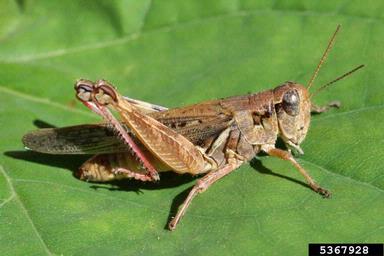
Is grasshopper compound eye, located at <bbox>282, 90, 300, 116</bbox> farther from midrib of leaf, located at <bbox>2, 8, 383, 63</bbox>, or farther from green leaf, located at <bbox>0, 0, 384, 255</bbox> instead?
midrib of leaf, located at <bbox>2, 8, 383, 63</bbox>

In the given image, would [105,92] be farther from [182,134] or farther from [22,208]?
[22,208]

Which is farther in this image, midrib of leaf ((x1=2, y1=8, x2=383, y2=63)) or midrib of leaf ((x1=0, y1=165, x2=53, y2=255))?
midrib of leaf ((x1=2, y1=8, x2=383, y2=63))

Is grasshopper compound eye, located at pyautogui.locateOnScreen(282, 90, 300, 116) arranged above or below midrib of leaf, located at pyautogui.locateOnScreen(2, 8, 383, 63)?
below

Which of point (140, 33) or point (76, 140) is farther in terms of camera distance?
point (140, 33)

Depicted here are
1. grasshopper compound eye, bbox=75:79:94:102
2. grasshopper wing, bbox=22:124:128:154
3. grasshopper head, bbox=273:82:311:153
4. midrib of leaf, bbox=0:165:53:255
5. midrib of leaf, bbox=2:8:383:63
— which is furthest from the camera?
midrib of leaf, bbox=2:8:383:63

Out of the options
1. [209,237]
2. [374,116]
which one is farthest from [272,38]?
[209,237]

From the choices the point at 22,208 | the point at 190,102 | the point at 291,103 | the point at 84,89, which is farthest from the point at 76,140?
the point at 291,103

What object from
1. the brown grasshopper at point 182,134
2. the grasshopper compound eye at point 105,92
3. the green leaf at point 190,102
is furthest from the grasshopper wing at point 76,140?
the grasshopper compound eye at point 105,92

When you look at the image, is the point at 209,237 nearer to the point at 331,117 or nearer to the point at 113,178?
the point at 113,178

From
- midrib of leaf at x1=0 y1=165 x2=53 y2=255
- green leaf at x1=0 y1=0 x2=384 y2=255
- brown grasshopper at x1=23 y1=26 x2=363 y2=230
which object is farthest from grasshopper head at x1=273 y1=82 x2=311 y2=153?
midrib of leaf at x1=0 y1=165 x2=53 y2=255
